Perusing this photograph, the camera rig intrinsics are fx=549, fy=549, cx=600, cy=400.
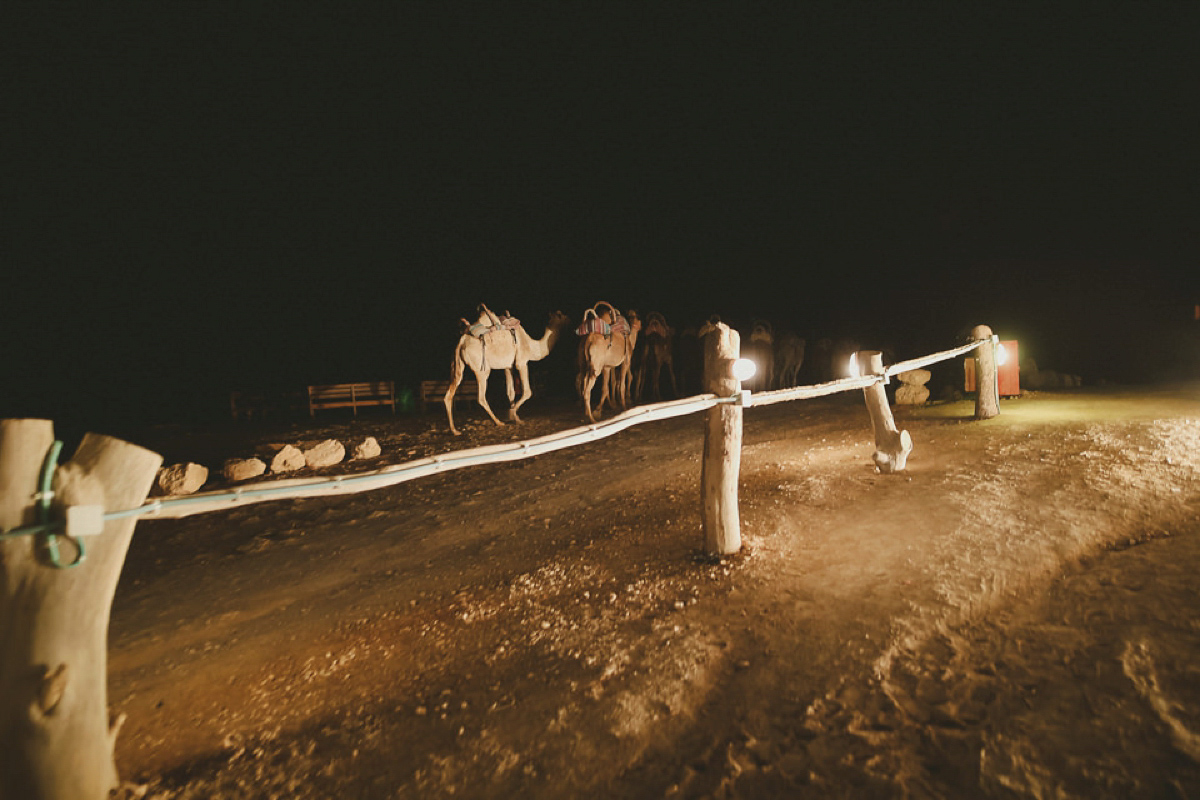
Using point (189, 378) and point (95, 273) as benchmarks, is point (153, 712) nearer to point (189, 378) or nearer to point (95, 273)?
point (189, 378)

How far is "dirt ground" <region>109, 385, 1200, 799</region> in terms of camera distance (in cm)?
218

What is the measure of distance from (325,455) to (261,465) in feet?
2.41

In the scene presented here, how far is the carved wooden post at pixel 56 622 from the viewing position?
1630mm

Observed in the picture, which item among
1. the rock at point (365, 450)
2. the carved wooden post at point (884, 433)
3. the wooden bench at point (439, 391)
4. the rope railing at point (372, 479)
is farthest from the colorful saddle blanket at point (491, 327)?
the rope railing at point (372, 479)

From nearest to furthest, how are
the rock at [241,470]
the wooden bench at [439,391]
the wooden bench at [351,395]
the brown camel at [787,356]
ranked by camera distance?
the rock at [241,470]
the wooden bench at [351,395]
the wooden bench at [439,391]
the brown camel at [787,356]

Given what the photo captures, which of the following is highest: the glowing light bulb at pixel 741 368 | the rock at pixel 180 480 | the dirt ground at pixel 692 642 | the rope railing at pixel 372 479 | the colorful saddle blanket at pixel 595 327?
the colorful saddle blanket at pixel 595 327

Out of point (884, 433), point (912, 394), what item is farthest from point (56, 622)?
point (912, 394)

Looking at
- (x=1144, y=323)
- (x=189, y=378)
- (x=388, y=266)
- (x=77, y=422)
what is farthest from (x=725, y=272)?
(x=77, y=422)

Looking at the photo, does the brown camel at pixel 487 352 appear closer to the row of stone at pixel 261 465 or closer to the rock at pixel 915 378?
the row of stone at pixel 261 465

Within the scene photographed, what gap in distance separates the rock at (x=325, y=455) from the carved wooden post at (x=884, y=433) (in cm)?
659

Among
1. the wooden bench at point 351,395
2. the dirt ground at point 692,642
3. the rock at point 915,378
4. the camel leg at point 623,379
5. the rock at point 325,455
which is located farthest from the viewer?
the wooden bench at point 351,395

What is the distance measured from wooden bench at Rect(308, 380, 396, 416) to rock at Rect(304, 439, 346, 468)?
530cm

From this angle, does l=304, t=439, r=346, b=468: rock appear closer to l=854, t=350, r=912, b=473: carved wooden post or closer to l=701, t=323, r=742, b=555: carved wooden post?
l=701, t=323, r=742, b=555: carved wooden post

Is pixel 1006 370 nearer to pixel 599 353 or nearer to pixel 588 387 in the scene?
pixel 599 353
